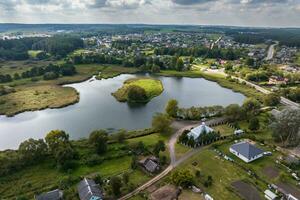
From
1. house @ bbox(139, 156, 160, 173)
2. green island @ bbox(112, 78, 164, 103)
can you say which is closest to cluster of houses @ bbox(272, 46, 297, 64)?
green island @ bbox(112, 78, 164, 103)

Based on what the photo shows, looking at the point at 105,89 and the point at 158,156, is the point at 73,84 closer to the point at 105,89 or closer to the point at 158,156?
the point at 105,89

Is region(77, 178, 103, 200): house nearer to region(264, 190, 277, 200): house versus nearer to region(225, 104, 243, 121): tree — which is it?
region(264, 190, 277, 200): house

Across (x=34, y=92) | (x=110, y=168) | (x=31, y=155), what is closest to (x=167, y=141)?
(x=110, y=168)

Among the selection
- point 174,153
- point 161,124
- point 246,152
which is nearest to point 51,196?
point 174,153

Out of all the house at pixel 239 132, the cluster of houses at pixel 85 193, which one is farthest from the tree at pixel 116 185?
the house at pixel 239 132

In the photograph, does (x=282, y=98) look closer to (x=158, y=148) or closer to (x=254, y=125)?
(x=254, y=125)

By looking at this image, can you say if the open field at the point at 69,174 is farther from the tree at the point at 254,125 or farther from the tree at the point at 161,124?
the tree at the point at 254,125
